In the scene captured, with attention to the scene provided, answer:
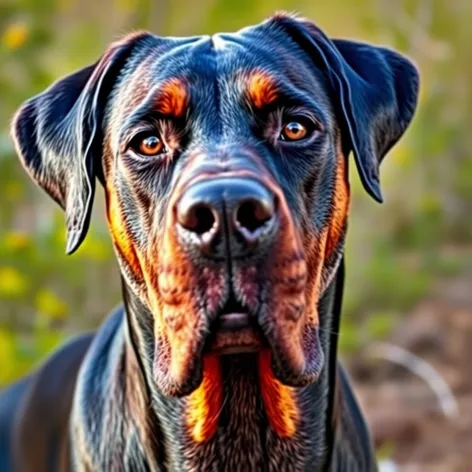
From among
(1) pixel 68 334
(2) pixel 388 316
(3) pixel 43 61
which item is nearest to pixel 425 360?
(2) pixel 388 316

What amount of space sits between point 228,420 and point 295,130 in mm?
777

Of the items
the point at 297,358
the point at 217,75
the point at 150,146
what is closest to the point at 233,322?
the point at 297,358

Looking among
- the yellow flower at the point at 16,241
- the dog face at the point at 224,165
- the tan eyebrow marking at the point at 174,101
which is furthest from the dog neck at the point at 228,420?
the yellow flower at the point at 16,241

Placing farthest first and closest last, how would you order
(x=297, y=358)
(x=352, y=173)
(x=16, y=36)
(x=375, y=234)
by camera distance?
(x=375, y=234) → (x=352, y=173) → (x=16, y=36) → (x=297, y=358)

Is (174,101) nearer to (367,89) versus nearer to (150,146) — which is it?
(150,146)

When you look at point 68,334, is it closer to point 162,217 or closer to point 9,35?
point 9,35

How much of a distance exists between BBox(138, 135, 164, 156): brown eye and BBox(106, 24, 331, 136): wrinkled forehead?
0.20 ft

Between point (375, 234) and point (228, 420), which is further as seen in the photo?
point (375, 234)

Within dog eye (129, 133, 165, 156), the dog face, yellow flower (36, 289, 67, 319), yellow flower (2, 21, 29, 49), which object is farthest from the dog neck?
yellow flower (2, 21, 29, 49)

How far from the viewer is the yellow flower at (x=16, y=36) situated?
5000 millimetres

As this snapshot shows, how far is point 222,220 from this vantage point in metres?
2.23

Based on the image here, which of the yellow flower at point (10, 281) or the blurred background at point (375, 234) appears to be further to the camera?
the blurred background at point (375, 234)

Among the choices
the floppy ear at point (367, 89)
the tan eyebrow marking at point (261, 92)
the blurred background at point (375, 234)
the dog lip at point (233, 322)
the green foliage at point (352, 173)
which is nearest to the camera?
the dog lip at point (233, 322)

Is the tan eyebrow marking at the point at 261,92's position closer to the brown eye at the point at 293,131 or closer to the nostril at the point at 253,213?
the brown eye at the point at 293,131
